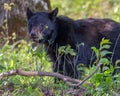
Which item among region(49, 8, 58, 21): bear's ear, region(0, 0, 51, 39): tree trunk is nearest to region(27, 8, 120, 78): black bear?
region(49, 8, 58, 21): bear's ear

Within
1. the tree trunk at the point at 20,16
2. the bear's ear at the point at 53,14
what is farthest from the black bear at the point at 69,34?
the tree trunk at the point at 20,16

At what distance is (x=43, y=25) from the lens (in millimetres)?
7699

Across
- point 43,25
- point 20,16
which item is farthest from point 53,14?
point 20,16

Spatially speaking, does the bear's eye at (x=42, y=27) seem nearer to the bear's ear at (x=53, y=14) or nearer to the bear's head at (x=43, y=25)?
the bear's head at (x=43, y=25)

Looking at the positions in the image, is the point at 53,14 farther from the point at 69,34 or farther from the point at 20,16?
the point at 20,16

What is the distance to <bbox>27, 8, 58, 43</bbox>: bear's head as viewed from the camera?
7613 mm

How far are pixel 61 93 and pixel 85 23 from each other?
2152 mm

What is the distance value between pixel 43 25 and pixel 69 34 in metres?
0.44

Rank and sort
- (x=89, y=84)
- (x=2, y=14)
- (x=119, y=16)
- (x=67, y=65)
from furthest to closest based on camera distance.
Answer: (x=119, y=16), (x=2, y=14), (x=67, y=65), (x=89, y=84)

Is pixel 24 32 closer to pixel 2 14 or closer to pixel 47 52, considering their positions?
pixel 2 14

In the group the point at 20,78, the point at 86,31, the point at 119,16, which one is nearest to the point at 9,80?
the point at 20,78

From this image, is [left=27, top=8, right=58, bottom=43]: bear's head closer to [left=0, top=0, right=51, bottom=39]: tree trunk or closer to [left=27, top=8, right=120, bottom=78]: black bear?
[left=27, top=8, right=120, bottom=78]: black bear

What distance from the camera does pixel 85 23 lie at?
26.7 feet

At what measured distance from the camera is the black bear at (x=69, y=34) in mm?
7672
